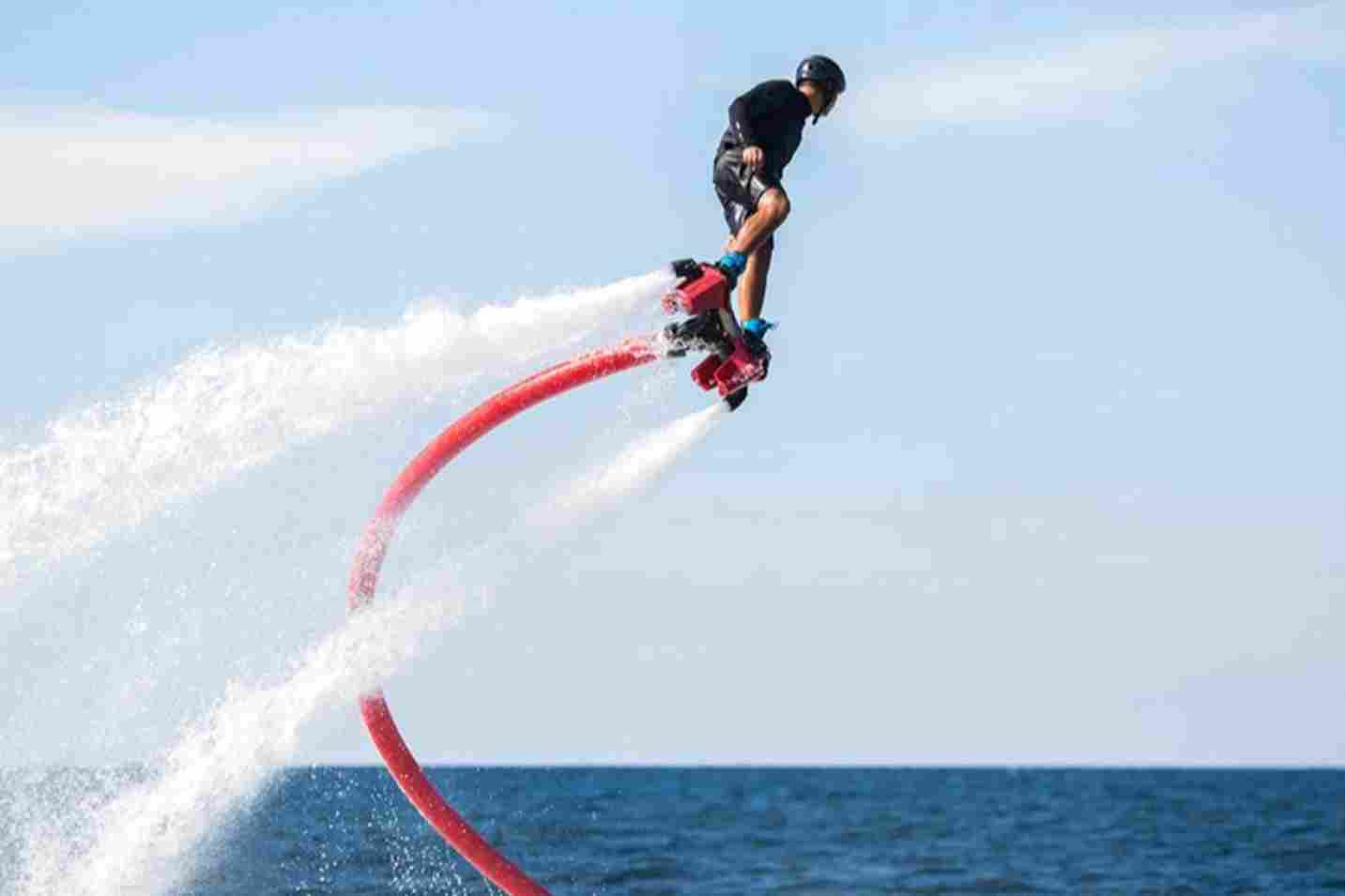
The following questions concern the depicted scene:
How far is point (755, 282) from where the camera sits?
69.9ft

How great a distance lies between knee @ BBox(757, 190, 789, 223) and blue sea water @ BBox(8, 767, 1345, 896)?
27.2 feet

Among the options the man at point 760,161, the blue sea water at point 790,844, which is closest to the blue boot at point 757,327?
the man at point 760,161

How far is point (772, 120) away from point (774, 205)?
779 millimetres

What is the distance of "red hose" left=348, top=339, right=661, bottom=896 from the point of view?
71.2ft

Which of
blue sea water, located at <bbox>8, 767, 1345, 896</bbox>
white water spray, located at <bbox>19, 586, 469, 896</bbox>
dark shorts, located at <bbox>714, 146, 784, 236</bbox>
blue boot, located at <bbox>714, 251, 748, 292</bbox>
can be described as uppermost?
blue sea water, located at <bbox>8, 767, 1345, 896</bbox>

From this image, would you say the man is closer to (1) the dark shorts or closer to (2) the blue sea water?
(1) the dark shorts

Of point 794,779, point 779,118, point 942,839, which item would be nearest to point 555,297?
point 779,118

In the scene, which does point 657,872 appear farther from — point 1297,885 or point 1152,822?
point 1152,822

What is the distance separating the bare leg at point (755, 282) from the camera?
2128 cm

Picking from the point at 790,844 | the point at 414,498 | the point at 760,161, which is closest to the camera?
the point at 760,161

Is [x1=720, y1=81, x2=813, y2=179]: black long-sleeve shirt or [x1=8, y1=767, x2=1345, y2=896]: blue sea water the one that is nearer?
[x1=720, y1=81, x2=813, y2=179]: black long-sleeve shirt

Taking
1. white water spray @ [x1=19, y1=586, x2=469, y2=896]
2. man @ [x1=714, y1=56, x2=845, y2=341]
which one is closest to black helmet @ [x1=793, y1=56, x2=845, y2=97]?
man @ [x1=714, y1=56, x2=845, y2=341]

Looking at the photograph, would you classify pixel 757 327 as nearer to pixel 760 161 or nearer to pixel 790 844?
pixel 760 161

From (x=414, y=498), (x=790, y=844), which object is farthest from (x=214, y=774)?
(x=790, y=844)
